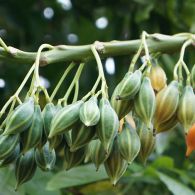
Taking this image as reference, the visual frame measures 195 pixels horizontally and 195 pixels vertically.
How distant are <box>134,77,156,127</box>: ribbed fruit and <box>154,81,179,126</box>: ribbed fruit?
1.6 inches

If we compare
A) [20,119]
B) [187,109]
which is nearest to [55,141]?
[20,119]

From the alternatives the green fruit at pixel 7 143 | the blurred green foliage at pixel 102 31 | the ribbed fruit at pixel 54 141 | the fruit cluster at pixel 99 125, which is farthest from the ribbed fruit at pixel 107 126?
the blurred green foliage at pixel 102 31

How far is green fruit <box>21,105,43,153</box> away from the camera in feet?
5.22

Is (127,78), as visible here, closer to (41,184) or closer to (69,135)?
(69,135)

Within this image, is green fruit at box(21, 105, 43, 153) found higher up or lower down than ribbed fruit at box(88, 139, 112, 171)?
higher up

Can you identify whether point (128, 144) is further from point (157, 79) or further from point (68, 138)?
point (157, 79)

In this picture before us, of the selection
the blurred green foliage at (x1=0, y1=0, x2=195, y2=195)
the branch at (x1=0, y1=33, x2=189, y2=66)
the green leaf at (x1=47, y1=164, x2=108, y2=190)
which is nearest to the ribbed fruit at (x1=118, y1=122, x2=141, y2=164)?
the branch at (x1=0, y1=33, x2=189, y2=66)

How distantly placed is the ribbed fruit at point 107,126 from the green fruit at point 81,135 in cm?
2

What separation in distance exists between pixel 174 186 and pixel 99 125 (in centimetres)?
84

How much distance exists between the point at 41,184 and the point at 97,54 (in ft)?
2.80

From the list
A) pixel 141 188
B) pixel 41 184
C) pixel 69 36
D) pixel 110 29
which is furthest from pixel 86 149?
pixel 69 36

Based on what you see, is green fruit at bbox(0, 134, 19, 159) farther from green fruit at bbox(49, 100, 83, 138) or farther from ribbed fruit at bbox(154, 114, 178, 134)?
ribbed fruit at bbox(154, 114, 178, 134)

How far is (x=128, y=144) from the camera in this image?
1604mm

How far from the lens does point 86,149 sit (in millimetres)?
1718
